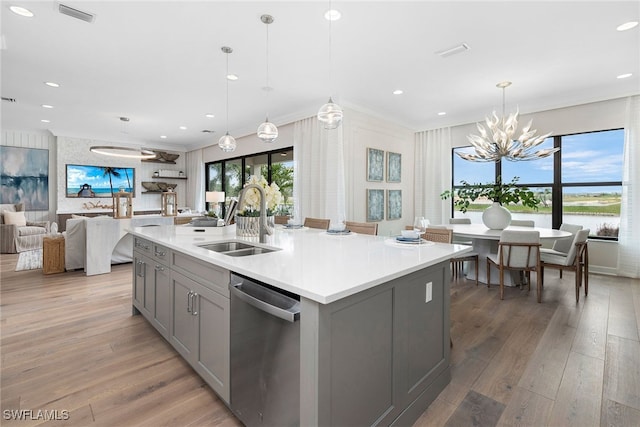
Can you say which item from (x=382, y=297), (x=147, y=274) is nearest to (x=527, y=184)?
(x=382, y=297)

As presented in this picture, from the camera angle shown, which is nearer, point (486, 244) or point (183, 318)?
point (183, 318)

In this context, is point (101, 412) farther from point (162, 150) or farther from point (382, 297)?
point (162, 150)

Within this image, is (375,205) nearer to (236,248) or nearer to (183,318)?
(236,248)

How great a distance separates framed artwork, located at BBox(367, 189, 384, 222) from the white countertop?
10.1 ft

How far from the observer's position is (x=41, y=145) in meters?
7.38

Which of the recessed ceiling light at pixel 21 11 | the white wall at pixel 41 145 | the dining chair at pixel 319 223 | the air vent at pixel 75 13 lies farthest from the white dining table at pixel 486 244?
the white wall at pixel 41 145

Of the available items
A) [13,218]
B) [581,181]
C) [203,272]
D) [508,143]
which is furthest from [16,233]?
[581,181]

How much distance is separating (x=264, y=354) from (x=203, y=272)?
666 millimetres

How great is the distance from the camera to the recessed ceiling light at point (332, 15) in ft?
8.55

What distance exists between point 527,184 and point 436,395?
5.04m

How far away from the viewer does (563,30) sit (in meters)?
2.93

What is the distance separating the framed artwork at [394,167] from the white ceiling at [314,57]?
0.85 m

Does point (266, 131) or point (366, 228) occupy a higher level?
point (266, 131)

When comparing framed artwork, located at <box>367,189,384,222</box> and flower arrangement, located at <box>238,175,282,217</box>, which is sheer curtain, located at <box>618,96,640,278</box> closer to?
framed artwork, located at <box>367,189,384,222</box>
